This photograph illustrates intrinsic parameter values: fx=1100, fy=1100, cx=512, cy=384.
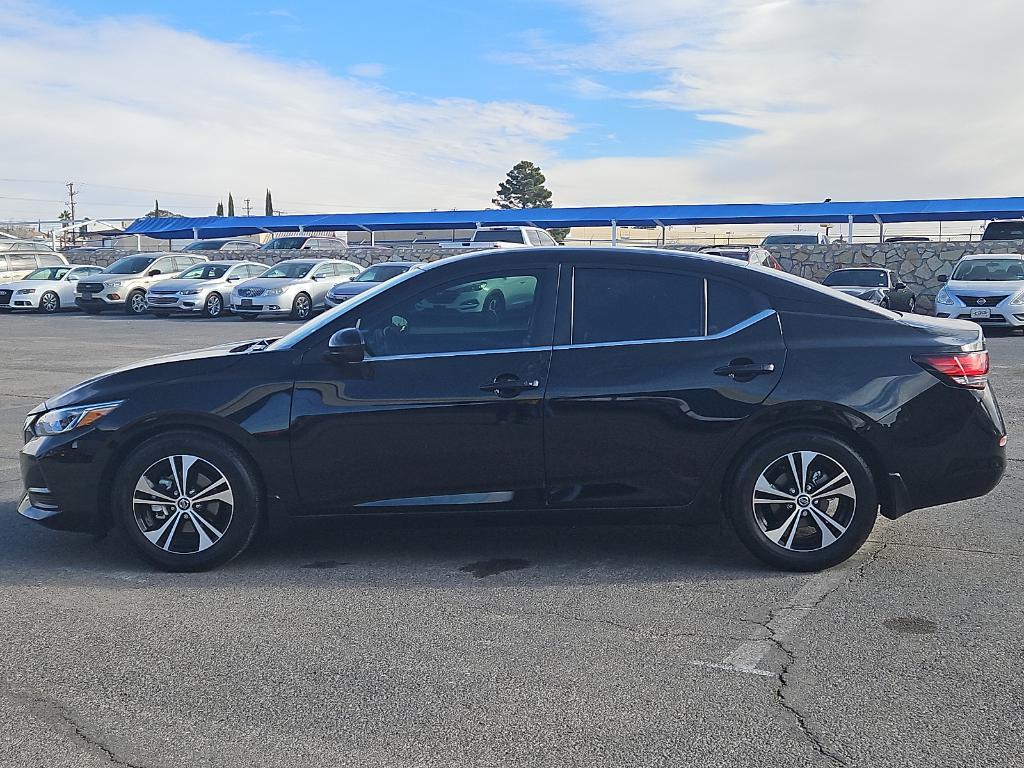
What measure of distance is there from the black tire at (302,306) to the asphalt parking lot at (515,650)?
20.7 metres

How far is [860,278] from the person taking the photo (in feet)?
77.0

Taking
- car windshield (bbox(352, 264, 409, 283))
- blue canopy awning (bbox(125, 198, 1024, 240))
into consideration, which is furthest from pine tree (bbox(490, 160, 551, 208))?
car windshield (bbox(352, 264, 409, 283))

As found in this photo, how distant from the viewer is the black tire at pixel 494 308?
5.45 meters

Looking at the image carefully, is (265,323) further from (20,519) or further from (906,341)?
(906,341)

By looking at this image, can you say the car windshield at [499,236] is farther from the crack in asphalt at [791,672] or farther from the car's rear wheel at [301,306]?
the crack in asphalt at [791,672]

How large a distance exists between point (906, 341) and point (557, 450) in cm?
181

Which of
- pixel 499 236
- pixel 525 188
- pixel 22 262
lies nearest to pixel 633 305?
pixel 499 236

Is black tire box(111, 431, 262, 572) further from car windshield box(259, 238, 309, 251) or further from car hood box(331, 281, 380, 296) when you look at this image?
car windshield box(259, 238, 309, 251)

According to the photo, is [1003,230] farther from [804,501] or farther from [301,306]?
[804,501]

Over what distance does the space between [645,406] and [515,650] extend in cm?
148

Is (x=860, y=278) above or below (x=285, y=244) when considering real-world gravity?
below

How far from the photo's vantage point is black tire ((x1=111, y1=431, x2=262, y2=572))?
5.33m

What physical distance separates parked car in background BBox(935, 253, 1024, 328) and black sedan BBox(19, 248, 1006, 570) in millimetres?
15691

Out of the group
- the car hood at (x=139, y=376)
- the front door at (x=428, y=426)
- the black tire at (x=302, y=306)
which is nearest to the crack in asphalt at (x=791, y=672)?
the front door at (x=428, y=426)
